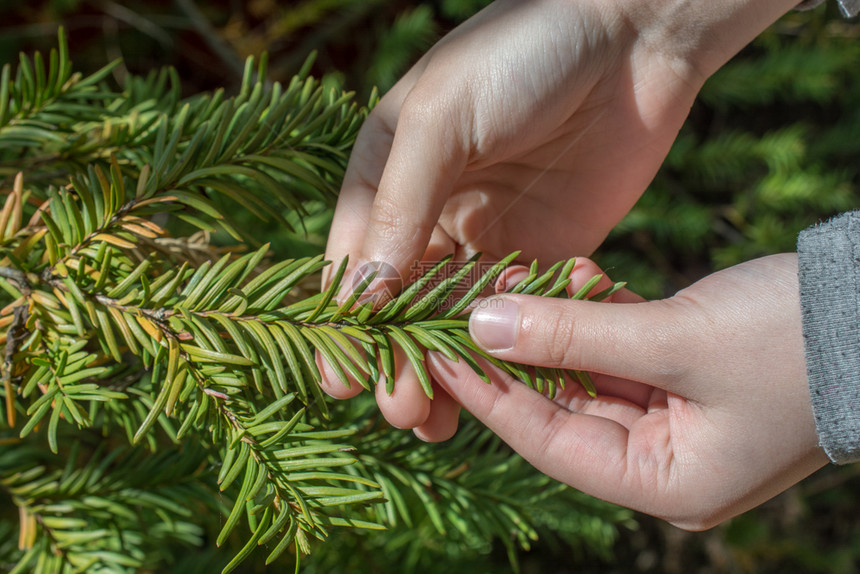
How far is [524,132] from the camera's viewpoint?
859 millimetres

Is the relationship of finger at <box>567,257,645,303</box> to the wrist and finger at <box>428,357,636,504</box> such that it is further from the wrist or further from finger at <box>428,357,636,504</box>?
the wrist

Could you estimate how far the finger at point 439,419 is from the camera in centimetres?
71

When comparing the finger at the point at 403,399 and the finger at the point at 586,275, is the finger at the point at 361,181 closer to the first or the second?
the finger at the point at 403,399

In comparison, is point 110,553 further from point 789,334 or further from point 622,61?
point 622,61

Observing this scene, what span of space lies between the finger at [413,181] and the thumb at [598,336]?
6.4 inches

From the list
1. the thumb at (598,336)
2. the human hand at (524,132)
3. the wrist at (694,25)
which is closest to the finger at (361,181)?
the human hand at (524,132)

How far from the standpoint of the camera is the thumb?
1.96 ft

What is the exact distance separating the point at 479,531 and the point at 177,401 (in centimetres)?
45

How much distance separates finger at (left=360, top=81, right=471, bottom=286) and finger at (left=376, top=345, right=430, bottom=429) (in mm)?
139

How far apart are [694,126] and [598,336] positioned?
67.6 inches

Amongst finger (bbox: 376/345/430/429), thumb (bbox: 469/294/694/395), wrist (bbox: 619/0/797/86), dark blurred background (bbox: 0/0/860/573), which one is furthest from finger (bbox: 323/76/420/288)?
dark blurred background (bbox: 0/0/860/573)

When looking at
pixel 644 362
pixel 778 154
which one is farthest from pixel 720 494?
pixel 778 154

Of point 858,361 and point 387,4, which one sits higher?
point 387,4

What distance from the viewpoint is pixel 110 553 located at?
2.10 ft
